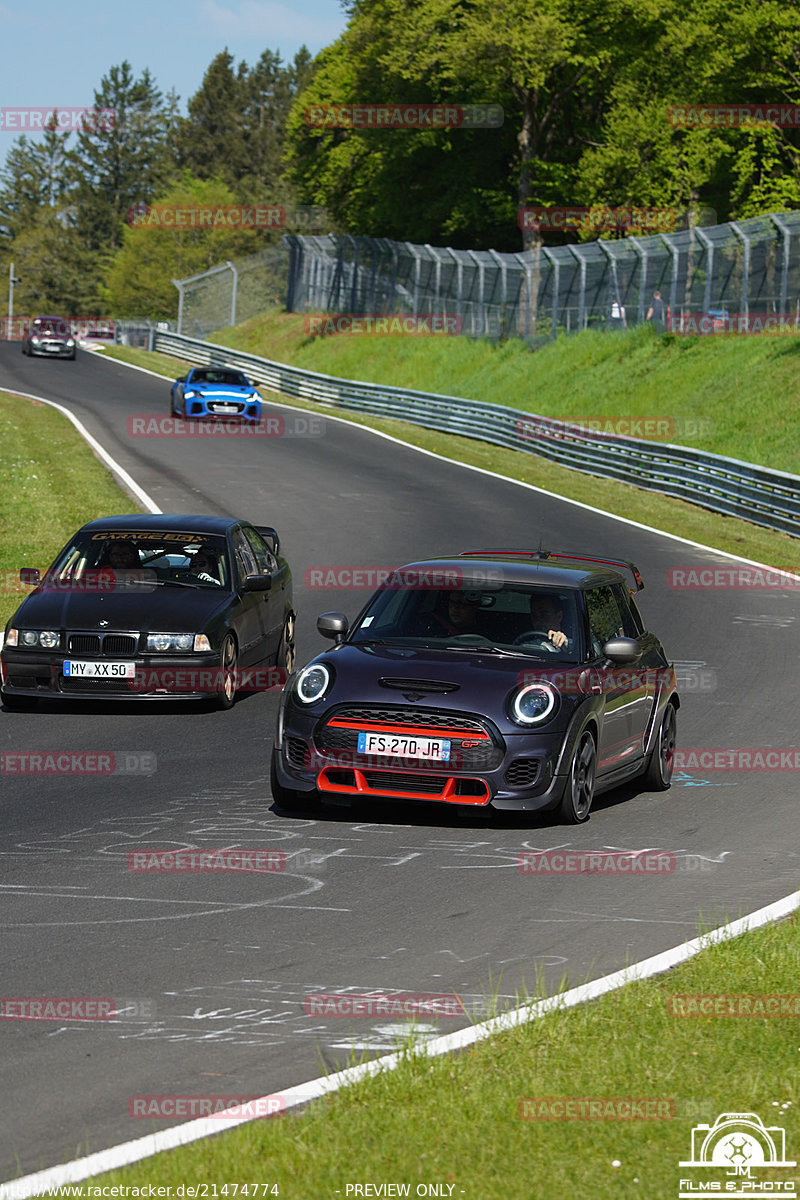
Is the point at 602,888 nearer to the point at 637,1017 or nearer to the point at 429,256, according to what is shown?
the point at 637,1017

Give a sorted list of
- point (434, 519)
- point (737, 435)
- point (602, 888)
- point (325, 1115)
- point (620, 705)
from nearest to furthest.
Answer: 1. point (325, 1115)
2. point (602, 888)
3. point (620, 705)
4. point (434, 519)
5. point (737, 435)

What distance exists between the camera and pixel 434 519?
2838cm

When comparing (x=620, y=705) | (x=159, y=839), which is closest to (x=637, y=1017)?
(x=159, y=839)

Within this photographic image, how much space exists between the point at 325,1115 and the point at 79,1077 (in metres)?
0.92

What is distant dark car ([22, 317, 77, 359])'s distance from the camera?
6619 centimetres

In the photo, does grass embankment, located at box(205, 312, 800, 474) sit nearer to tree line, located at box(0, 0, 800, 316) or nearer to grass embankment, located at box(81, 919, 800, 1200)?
tree line, located at box(0, 0, 800, 316)

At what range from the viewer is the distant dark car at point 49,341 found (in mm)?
66188
